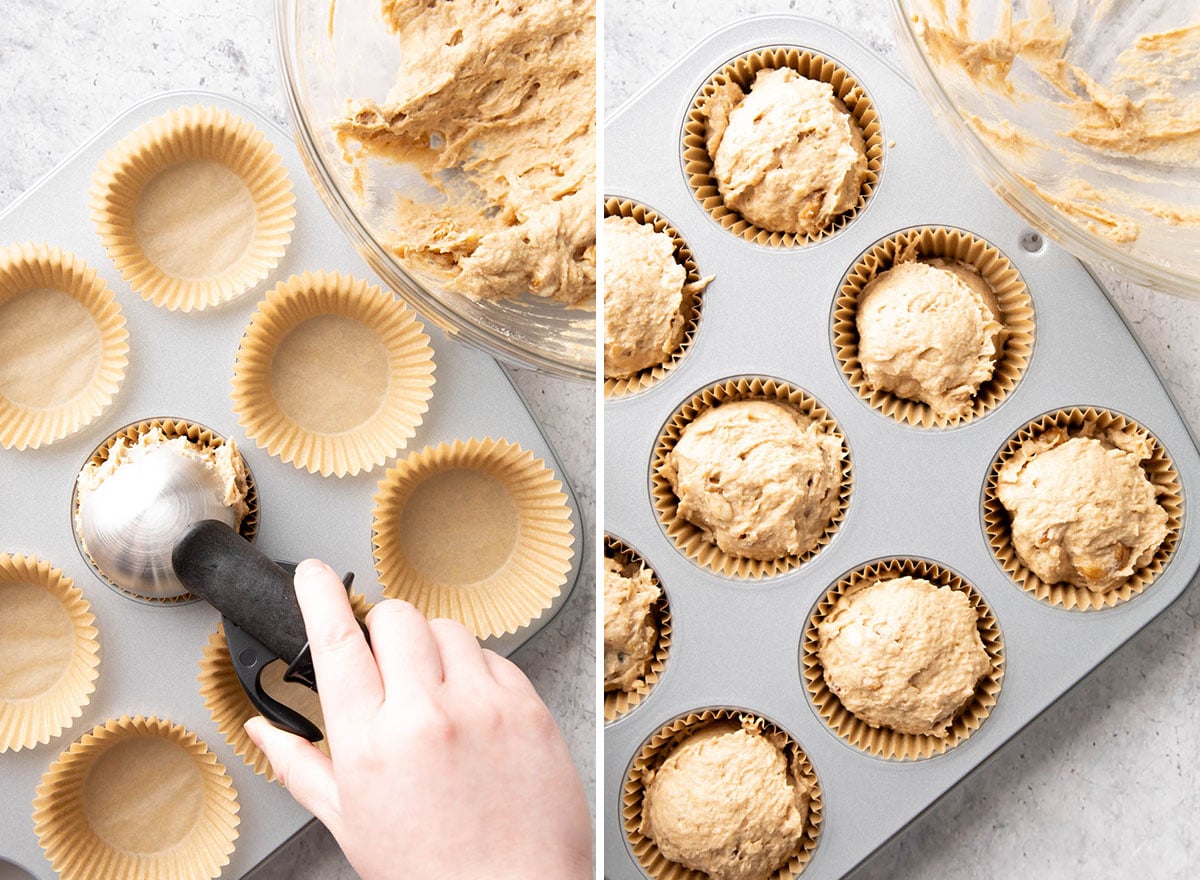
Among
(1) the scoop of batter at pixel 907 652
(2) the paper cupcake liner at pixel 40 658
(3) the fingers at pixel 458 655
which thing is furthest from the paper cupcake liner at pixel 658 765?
(2) the paper cupcake liner at pixel 40 658

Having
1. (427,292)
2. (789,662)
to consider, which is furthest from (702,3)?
(789,662)

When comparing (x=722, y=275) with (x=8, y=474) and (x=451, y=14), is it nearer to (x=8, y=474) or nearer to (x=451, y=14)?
(x=451, y=14)

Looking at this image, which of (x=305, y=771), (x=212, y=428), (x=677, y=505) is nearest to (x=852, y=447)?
(x=677, y=505)

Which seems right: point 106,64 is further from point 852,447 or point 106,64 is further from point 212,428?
point 852,447

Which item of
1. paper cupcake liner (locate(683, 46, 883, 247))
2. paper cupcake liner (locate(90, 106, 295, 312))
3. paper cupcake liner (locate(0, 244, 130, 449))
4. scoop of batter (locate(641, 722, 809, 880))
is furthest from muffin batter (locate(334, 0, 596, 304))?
scoop of batter (locate(641, 722, 809, 880))

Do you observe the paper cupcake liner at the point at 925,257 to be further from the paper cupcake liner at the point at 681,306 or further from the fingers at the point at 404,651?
the fingers at the point at 404,651

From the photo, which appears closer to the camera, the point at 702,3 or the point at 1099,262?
the point at 1099,262
